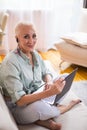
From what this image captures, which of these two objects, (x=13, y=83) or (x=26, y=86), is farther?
(x=26, y=86)

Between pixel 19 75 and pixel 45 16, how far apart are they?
110 inches

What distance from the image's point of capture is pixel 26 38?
1637 millimetres

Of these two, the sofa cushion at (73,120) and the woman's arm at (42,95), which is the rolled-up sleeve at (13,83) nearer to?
the woman's arm at (42,95)

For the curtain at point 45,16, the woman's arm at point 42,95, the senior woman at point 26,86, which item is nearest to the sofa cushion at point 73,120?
the senior woman at point 26,86

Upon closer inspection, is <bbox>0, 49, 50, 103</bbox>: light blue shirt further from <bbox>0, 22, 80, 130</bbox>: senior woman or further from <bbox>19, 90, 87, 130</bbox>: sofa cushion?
<bbox>19, 90, 87, 130</bbox>: sofa cushion

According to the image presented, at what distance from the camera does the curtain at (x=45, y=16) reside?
409cm

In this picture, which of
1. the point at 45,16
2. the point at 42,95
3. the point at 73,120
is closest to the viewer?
the point at 42,95

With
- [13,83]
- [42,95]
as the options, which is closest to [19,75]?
[13,83]

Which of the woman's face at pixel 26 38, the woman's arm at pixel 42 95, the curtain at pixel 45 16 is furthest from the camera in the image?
the curtain at pixel 45 16

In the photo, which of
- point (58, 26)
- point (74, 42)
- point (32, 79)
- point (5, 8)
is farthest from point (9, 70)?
point (58, 26)

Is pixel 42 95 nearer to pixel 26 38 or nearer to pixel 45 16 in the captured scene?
pixel 26 38

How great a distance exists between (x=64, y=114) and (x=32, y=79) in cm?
32

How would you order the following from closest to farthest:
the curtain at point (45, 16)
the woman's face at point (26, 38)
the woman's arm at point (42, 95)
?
the woman's arm at point (42, 95), the woman's face at point (26, 38), the curtain at point (45, 16)

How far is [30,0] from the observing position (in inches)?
161
